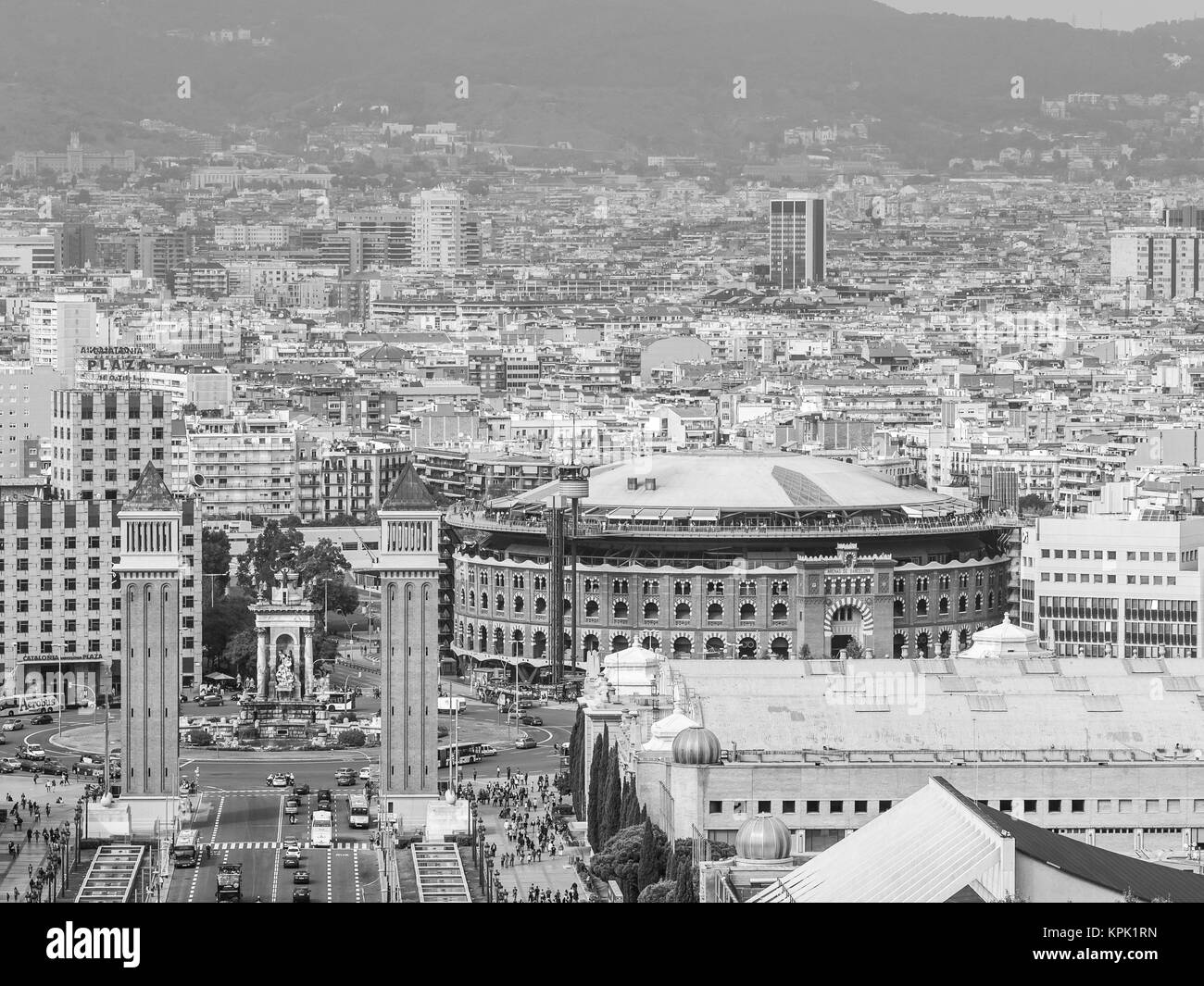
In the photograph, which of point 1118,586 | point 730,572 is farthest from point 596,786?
point 730,572

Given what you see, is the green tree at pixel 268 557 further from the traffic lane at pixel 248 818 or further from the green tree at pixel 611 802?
the green tree at pixel 611 802

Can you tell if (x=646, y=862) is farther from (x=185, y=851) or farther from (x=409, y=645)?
(x=409, y=645)

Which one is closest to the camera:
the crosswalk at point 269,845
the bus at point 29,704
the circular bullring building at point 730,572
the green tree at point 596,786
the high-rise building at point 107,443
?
the green tree at point 596,786

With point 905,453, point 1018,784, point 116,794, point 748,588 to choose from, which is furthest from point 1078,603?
point 905,453

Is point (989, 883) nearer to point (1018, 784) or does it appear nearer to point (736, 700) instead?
point (1018, 784)

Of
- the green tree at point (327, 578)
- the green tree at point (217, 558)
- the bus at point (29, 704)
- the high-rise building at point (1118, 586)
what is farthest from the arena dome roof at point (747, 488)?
the bus at point (29, 704)

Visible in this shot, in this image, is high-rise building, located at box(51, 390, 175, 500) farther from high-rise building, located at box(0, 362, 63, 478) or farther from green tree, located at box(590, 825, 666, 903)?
high-rise building, located at box(0, 362, 63, 478)

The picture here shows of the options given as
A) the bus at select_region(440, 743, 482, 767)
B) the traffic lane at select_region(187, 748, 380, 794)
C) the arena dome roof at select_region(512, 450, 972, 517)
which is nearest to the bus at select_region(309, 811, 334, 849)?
the traffic lane at select_region(187, 748, 380, 794)
